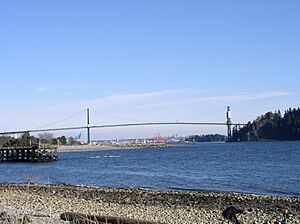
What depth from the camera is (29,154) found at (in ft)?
257

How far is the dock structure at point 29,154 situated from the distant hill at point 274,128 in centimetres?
7992

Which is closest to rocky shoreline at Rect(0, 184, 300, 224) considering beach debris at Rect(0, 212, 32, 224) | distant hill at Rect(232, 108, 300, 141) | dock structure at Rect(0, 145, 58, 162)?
beach debris at Rect(0, 212, 32, 224)

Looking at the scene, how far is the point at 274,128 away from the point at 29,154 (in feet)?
299

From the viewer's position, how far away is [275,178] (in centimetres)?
3653

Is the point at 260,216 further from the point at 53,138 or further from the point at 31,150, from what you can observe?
the point at 53,138

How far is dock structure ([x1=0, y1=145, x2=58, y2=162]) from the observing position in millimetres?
76312

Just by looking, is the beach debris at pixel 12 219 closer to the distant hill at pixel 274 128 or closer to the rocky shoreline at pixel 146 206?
the rocky shoreline at pixel 146 206

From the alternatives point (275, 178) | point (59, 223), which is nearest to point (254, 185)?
point (275, 178)

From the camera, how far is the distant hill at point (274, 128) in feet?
461

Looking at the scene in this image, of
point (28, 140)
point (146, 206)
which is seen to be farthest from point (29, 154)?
point (146, 206)

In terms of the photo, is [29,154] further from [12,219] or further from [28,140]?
[12,219]

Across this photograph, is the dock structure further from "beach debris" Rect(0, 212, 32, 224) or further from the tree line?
"beach debris" Rect(0, 212, 32, 224)

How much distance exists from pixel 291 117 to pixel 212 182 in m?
110

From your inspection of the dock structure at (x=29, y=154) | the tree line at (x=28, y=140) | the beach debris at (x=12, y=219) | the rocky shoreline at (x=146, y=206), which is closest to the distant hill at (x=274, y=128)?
the tree line at (x=28, y=140)
